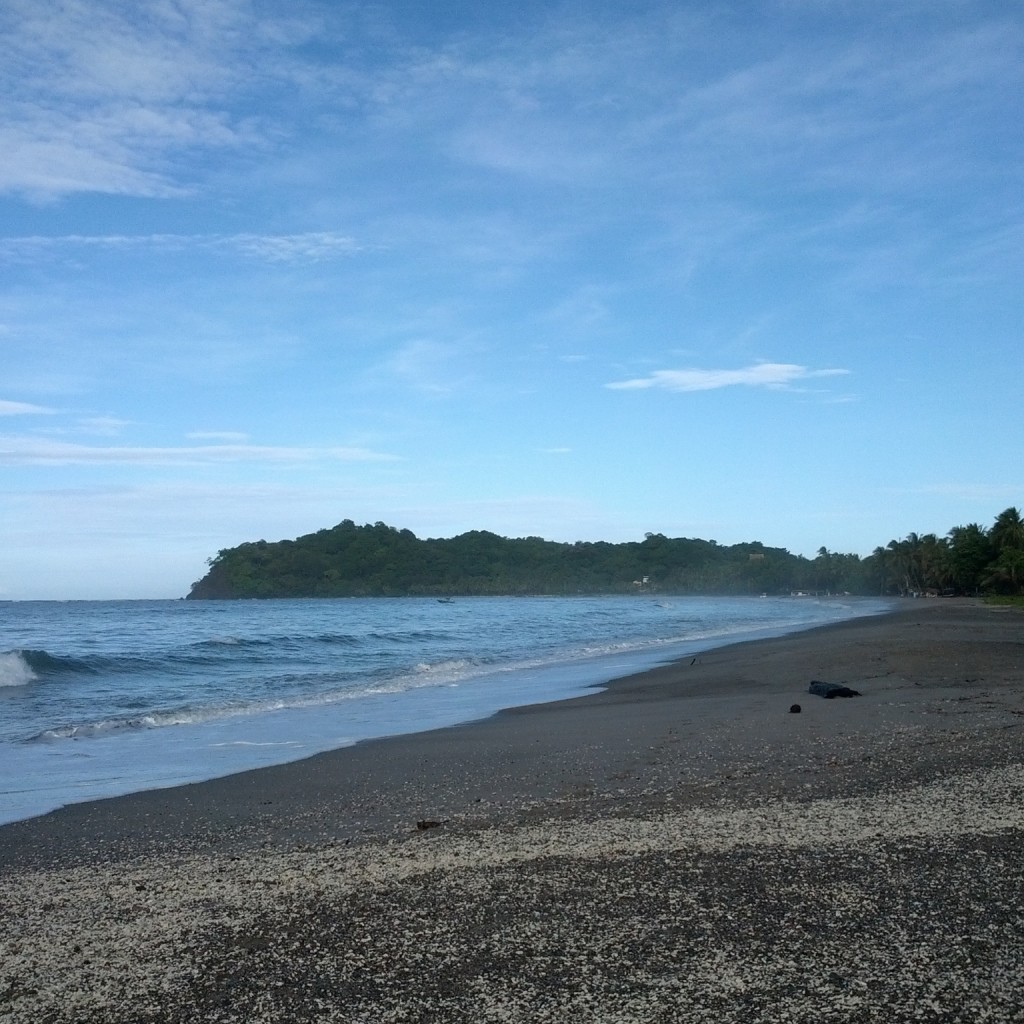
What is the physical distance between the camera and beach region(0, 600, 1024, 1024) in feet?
15.0

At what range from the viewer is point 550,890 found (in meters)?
6.00

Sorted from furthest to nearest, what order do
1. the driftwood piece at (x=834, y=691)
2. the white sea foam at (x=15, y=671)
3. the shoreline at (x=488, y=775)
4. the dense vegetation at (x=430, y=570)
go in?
1. the dense vegetation at (x=430, y=570)
2. the white sea foam at (x=15, y=671)
3. the driftwood piece at (x=834, y=691)
4. the shoreline at (x=488, y=775)

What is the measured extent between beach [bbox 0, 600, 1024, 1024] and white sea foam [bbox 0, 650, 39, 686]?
18.3 metres

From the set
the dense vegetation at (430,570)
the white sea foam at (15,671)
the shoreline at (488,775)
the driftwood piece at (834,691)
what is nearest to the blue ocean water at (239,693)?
the white sea foam at (15,671)

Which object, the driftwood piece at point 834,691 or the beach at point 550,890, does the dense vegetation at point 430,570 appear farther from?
the beach at point 550,890

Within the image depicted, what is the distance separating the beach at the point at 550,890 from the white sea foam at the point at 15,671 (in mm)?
18329

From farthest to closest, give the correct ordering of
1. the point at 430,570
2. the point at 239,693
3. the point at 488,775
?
the point at 430,570 < the point at 239,693 < the point at 488,775

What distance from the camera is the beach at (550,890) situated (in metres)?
4.56

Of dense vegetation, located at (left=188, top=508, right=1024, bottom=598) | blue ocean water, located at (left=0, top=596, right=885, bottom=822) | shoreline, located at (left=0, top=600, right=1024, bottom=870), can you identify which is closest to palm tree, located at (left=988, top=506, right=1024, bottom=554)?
dense vegetation, located at (left=188, top=508, right=1024, bottom=598)

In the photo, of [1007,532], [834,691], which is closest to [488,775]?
[834,691]

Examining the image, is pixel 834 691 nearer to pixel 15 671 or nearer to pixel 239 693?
pixel 239 693

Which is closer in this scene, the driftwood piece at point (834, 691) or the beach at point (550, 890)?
the beach at point (550, 890)

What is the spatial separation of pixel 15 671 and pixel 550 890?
25.7 meters

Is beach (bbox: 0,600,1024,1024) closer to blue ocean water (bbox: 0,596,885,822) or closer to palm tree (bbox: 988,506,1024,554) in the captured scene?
blue ocean water (bbox: 0,596,885,822)
